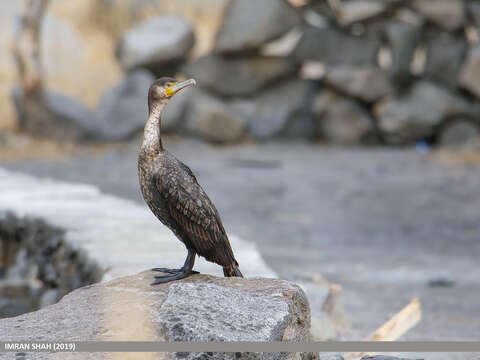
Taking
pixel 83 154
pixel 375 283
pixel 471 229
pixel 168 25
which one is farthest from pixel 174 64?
pixel 375 283

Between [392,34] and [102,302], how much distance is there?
1127cm

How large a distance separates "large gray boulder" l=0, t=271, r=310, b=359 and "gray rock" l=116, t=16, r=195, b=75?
11145 mm

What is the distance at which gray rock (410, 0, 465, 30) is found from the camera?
13.2 meters

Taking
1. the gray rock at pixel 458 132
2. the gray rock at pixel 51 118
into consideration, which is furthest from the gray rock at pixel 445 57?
the gray rock at pixel 51 118

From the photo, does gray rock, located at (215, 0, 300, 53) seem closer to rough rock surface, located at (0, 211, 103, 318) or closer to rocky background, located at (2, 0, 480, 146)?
rocky background, located at (2, 0, 480, 146)

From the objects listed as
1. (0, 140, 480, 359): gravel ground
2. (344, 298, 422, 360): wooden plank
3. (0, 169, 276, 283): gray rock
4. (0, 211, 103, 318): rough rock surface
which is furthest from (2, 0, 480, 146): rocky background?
(344, 298, 422, 360): wooden plank

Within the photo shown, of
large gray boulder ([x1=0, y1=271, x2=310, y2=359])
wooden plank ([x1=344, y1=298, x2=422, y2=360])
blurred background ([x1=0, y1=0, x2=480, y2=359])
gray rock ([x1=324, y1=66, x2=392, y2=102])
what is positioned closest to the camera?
large gray boulder ([x1=0, y1=271, x2=310, y2=359])

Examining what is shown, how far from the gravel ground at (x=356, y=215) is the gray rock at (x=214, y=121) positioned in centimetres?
42

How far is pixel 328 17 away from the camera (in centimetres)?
1398

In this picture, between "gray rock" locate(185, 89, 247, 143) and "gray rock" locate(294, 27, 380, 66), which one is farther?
"gray rock" locate(294, 27, 380, 66)

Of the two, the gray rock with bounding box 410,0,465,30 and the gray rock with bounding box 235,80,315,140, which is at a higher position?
the gray rock with bounding box 410,0,465,30

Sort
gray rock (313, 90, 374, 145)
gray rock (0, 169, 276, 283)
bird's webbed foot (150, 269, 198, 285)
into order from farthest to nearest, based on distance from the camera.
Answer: gray rock (313, 90, 374, 145) → gray rock (0, 169, 276, 283) → bird's webbed foot (150, 269, 198, 285)

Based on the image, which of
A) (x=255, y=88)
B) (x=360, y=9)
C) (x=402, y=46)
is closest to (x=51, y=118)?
(x=255, y=88)

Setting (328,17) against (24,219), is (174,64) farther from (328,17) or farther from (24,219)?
(24,219)
